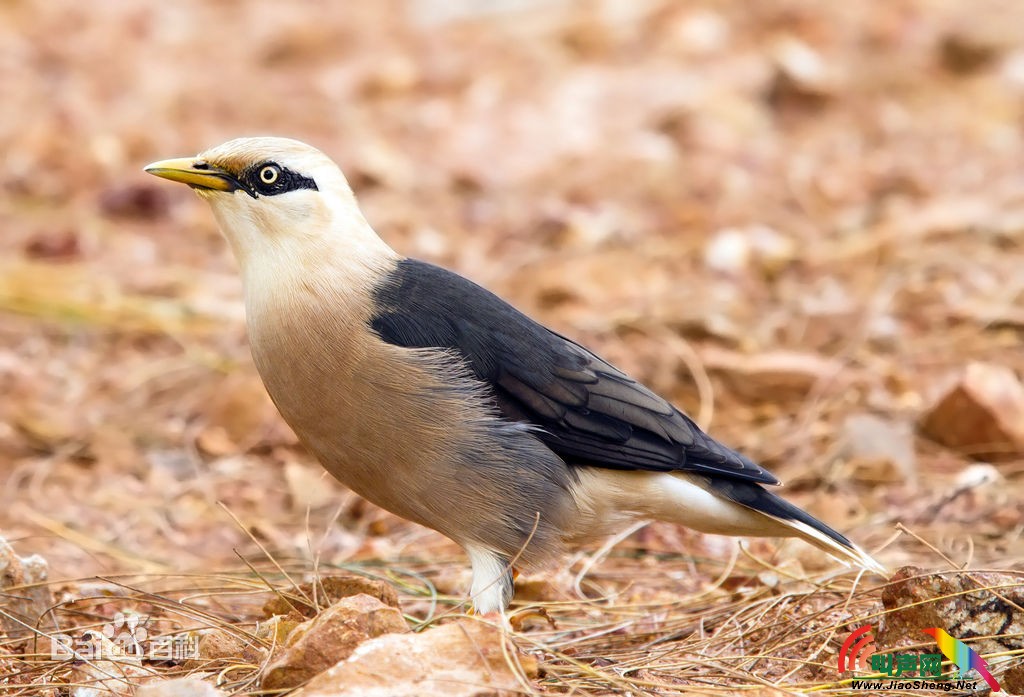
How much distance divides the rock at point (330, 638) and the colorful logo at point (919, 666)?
1.38 metres

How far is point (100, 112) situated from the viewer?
11609 mm

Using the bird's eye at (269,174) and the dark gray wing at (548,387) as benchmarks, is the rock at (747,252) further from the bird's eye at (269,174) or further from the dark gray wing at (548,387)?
the bird's eye at (269,174)

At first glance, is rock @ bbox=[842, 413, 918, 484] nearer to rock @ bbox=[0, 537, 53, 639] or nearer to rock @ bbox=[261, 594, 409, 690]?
rock @ bbox=[261, 594, 409, 690]

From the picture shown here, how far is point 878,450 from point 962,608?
2201 millimetres

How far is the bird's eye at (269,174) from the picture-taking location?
4543 mm

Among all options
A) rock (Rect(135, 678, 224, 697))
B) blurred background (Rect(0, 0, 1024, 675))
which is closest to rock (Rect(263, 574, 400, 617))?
blurred background (Rect(0, 0, 1024, 675))

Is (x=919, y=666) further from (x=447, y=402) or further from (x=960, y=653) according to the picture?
(x=447, y=402)

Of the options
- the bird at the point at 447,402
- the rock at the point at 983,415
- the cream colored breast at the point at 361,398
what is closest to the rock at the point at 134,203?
the bird at the point at 447,402

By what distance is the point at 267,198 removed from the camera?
14.9 ft

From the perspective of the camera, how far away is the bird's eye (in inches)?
179

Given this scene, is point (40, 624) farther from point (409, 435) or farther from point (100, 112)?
point (100, 112)

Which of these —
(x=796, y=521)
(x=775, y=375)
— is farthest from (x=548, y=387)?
(x=775, y=375)

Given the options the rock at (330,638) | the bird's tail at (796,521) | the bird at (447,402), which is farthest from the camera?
the bird's tail at (796,521)

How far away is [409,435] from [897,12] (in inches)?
388
